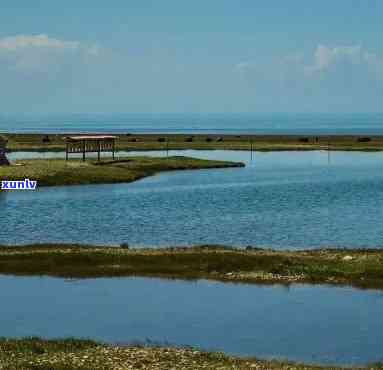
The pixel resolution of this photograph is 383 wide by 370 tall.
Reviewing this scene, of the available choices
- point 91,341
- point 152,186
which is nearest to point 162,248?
point 91,341

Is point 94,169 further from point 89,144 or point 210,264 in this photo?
point 210,264

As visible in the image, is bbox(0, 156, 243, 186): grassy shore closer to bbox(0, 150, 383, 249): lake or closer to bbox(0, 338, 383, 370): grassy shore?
bbox(0, 150, 383, 249): lake

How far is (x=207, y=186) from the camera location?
96.6 m

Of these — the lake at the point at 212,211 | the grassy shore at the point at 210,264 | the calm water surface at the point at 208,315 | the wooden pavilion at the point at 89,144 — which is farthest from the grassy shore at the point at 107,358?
the wooden pavilion at the point at 89,144

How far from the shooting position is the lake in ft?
188

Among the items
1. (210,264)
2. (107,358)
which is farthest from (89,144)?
(107,358)

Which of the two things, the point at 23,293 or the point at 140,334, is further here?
the point at 23,293

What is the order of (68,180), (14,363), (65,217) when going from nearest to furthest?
(14,363)
(65,217)
(68,180)

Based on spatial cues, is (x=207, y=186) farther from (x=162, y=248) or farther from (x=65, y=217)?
(x=162, y=248)

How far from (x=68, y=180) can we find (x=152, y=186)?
9.46 m

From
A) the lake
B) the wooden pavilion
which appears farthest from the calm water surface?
the wooden pavilion

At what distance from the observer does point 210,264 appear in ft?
146

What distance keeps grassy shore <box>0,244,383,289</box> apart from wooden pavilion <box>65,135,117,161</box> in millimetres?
70886

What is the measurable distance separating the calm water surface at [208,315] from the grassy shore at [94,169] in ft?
170
